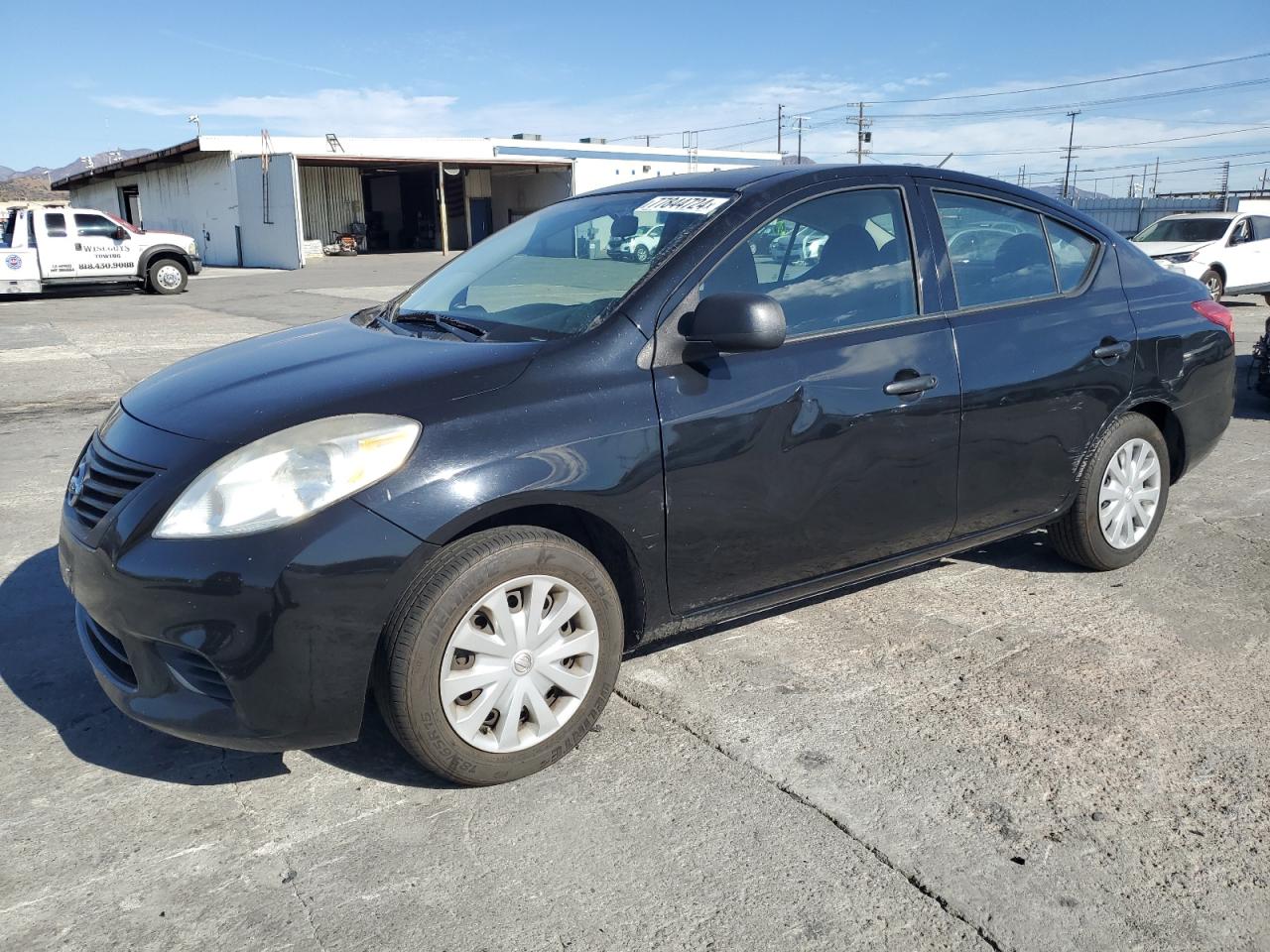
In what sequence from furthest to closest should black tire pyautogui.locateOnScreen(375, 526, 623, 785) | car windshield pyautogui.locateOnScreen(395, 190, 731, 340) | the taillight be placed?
the taillight < car windshield pyautogui.locateOnScreen(395, 190, 731, 340) < black tire pyautogui.locateOnScreen(375, 526, 623, 785)

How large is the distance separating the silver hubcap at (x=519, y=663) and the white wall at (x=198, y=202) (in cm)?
3657

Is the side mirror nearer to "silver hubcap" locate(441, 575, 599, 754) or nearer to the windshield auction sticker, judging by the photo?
the windshield auction sticker

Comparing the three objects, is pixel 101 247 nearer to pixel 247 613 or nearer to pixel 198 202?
pixel 198 202

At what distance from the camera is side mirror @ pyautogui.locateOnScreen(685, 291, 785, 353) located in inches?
119

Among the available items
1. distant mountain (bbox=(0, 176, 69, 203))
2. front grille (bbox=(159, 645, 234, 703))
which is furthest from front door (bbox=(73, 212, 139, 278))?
distant mountain (bbox=(0, 176, 69, 203))

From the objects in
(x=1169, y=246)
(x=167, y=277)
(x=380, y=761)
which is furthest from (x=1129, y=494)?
(x=167, y=277)

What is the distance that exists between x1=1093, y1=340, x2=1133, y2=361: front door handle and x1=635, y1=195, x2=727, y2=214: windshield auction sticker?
173 cm

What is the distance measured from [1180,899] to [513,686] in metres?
1.70

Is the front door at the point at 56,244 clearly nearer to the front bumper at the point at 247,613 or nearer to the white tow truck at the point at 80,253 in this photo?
the white tow truck at the point at 80,253

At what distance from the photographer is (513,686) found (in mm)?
2854

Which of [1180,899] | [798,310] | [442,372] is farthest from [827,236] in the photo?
[1180,899]

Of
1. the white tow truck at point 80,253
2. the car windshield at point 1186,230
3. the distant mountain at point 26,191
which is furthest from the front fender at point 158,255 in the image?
the distant mountain at point 26,191

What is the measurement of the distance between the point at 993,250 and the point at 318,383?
257 cm

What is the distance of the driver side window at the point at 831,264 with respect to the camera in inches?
133
